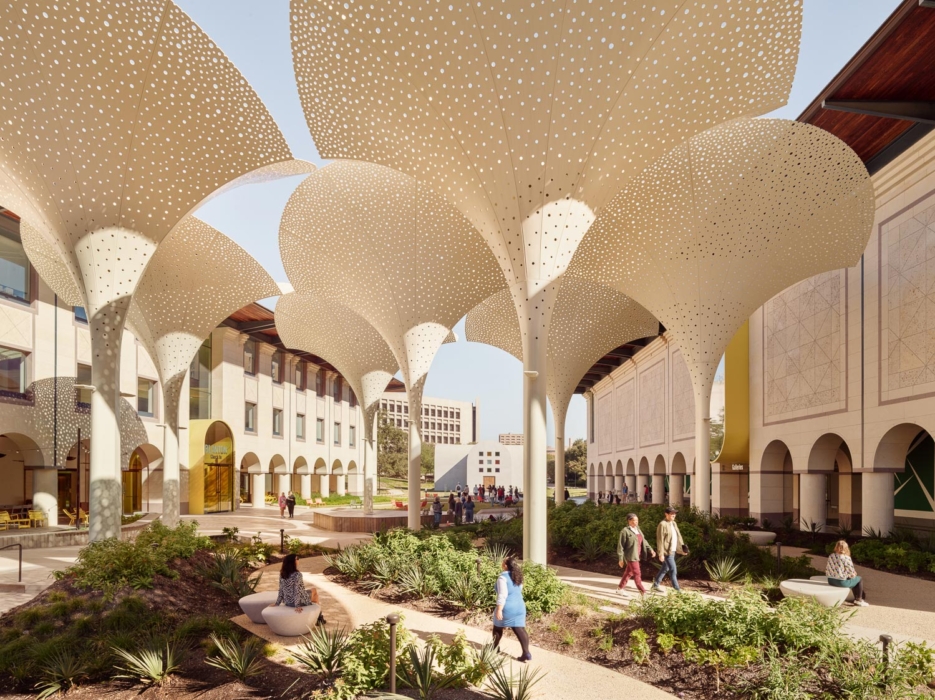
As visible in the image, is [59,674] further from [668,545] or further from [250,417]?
[250,417]

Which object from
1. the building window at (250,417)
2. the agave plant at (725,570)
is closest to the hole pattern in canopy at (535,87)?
the agave plant at (725,570)

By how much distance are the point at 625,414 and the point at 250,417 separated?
23417 millimetres

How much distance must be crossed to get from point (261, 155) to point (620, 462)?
131 ft

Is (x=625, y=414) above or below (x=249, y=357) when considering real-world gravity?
below

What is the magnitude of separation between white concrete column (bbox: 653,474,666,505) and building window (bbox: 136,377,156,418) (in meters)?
25.3

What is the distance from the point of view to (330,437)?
5009cm

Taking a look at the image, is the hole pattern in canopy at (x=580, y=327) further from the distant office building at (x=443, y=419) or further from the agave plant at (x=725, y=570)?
the distant office building at (x=443, y=419)

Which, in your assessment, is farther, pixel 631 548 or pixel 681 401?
pixel 681 401

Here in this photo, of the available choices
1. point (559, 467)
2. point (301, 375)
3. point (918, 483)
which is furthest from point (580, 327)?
point (301, 375)

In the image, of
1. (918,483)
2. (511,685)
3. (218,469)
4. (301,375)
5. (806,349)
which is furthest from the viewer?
(301,375)

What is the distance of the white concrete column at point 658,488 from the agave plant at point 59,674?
3423cm

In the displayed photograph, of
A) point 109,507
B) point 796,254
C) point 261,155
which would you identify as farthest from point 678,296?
point 109,507

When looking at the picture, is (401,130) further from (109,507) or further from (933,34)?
(933,34)

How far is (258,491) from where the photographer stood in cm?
3847
